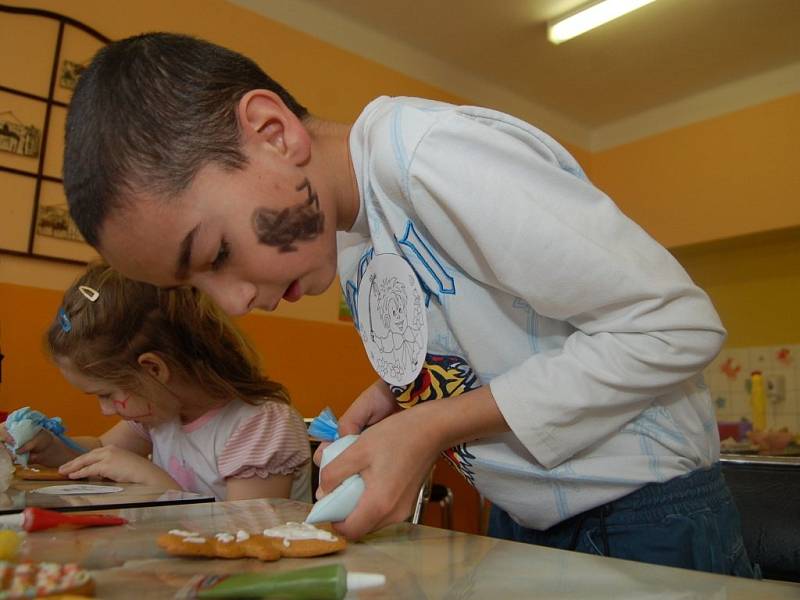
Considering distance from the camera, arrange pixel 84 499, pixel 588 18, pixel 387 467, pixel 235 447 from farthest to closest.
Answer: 1. pixel 588 18
2. pixel 235 447
3. pixel 84 499
4. pixel 387 467

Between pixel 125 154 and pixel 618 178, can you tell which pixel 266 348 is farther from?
pixel 618 178

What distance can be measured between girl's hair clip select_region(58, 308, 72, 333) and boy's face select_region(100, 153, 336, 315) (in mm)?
741

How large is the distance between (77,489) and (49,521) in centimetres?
38

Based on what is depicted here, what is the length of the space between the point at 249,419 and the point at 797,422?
2818 mm

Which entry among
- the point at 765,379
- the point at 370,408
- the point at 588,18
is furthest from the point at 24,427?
the point at 765,379

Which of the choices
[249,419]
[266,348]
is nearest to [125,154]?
[249,419]

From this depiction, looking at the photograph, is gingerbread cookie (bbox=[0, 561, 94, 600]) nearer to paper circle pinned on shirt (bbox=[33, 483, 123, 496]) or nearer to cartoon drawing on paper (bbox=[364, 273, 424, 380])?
cartoon drawing on paper (bbox=[364, 273, 424, 380])

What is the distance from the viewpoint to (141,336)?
1341 mm

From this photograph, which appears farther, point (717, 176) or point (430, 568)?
point (717, 176)

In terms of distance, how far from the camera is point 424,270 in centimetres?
69

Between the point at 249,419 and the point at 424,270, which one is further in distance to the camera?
the point at 249,419

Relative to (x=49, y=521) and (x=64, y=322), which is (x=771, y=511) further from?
(x=64, y=322)

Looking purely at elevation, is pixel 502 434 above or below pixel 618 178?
below

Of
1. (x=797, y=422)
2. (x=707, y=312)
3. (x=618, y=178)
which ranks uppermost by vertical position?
(x=618, y=178)
